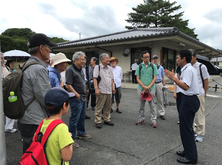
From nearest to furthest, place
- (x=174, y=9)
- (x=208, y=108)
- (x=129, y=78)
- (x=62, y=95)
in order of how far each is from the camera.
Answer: (x=62, y=95), (x=208, y=108), (x=129, y=78), (x=174, y=9)

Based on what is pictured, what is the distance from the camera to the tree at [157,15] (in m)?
26.8

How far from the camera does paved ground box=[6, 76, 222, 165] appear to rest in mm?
2787

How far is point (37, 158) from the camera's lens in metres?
1.36

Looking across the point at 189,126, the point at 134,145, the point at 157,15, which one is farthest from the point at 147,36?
the point at 157,15

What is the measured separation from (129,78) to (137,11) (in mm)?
19422

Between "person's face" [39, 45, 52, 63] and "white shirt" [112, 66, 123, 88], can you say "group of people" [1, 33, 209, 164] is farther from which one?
"white shirt" [112, 66, 123, 88]

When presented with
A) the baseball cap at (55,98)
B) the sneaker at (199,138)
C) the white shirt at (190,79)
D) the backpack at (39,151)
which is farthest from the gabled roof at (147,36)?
the backpack at (39,151)

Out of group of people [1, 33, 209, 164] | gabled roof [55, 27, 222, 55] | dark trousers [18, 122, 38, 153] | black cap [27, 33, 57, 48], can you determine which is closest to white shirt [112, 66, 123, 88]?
group of people [1, 33, 209, 164]

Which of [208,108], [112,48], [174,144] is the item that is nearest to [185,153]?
[174,144]

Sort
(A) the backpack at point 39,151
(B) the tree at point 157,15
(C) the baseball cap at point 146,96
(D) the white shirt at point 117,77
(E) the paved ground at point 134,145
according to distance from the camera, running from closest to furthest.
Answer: (A) the backpack at point 39,151 → (E) the paved ground at point 134,145 → (C) the baseball cap at point 146,96 → (D) the white shirt at point 117,77 → (B) the tree at point 157,15

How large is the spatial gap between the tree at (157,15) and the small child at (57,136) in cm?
2824

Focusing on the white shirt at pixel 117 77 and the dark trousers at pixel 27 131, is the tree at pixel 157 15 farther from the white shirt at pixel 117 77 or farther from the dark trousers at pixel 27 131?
the dark trousers at pixel 27 131

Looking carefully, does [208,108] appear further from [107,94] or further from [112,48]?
[112,48]

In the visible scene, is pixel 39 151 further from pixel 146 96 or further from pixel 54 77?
pixel 146 96
